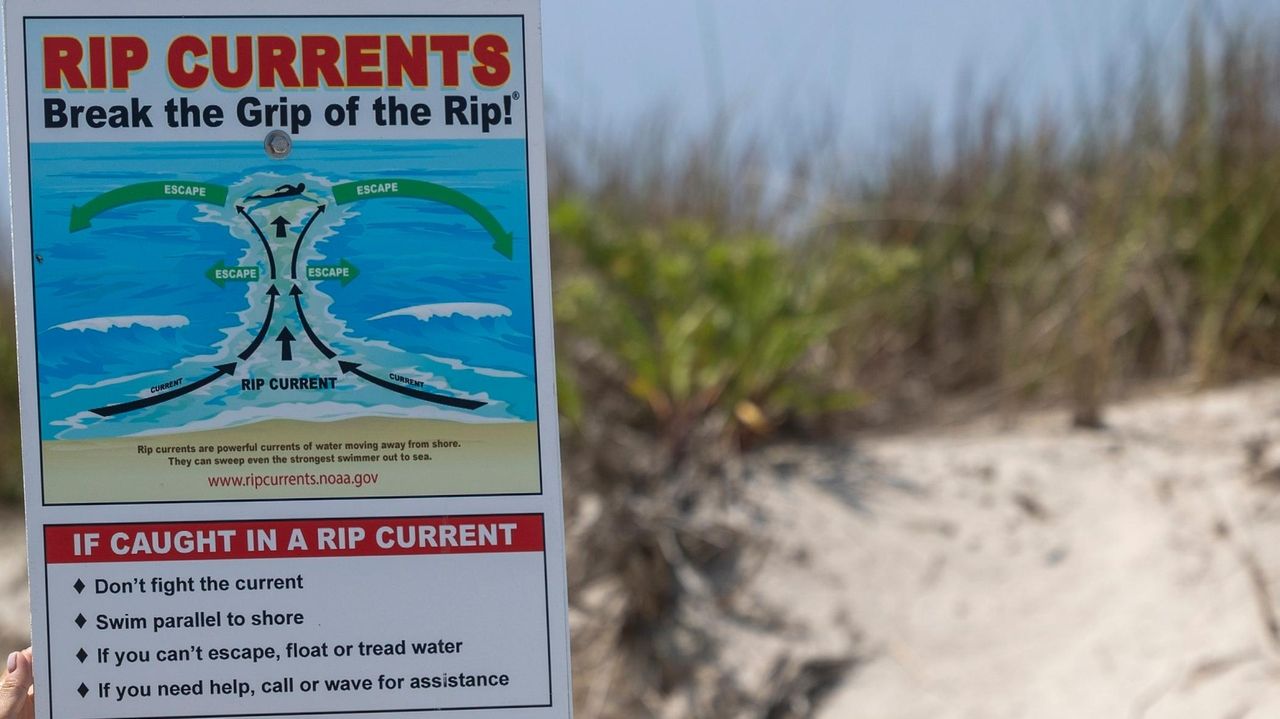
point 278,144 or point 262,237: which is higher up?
point 278,144

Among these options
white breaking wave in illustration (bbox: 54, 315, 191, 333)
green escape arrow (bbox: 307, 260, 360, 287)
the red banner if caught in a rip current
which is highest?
green escape arrow (bbox: 307, 260, 360, 287)

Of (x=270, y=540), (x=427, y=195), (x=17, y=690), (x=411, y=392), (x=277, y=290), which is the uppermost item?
(x=427, y=195)

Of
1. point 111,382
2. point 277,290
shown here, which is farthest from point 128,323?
point 277,290

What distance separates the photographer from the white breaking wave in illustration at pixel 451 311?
4.71 ft

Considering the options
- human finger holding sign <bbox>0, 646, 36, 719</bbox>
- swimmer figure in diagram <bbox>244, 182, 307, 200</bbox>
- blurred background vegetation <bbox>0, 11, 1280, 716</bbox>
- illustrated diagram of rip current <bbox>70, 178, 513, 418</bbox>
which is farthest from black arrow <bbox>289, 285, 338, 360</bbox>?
blurred background vegetation <bbox>0, 11, 1280, 716</bbox>

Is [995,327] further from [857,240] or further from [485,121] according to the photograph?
[485,121]

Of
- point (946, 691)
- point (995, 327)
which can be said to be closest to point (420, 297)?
point (946, 691)

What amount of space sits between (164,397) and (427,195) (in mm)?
408

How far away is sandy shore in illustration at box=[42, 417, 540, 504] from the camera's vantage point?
1.41 metres

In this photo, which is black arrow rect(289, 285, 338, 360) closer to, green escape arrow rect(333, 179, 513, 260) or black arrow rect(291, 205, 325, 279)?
black arrow rect(291, 205, 325, 279)

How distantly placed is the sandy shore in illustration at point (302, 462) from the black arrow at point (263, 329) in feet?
0.30

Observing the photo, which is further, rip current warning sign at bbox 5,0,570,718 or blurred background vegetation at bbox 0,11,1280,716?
blurred background vegetation at bbox 0,11,1280,716

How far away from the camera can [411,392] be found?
1436mm

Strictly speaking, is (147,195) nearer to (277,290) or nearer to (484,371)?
(277,290)
